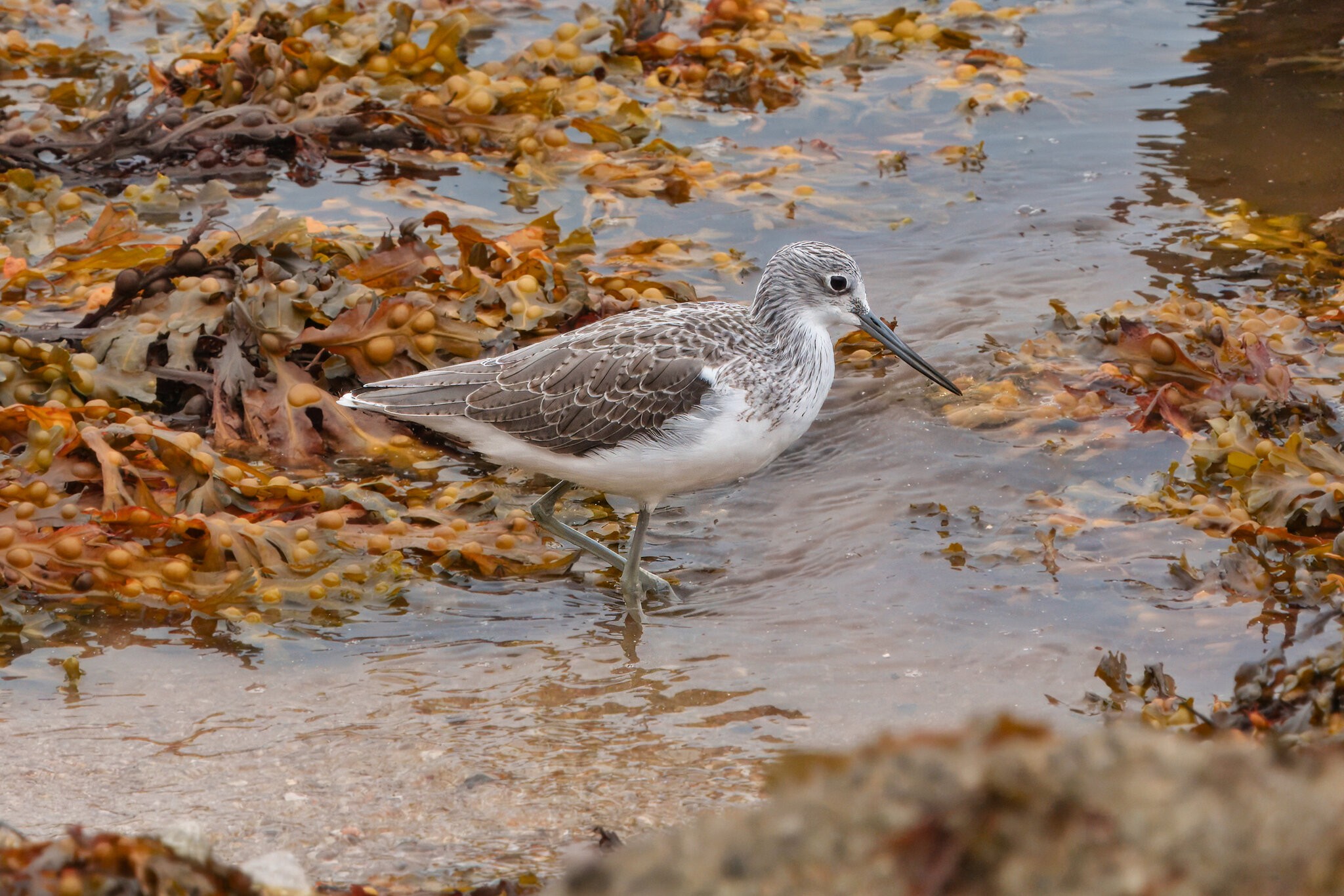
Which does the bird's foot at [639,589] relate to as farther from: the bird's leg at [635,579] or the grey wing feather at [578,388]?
the grey wing feather at [578,388]

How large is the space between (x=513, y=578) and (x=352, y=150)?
13.7 feet

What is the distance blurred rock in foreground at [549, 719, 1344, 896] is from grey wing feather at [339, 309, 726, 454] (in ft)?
12.8

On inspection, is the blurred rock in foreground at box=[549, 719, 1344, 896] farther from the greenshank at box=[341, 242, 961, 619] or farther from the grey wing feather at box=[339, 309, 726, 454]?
the grey wing feather at box=[339, 309, 726, 454]

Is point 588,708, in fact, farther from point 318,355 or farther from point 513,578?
point 318,355

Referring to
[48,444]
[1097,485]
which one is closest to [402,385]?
[48,444]

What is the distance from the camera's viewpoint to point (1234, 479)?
5.53 metres

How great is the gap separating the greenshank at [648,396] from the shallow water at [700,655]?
19.3 inches

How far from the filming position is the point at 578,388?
583 centimetres

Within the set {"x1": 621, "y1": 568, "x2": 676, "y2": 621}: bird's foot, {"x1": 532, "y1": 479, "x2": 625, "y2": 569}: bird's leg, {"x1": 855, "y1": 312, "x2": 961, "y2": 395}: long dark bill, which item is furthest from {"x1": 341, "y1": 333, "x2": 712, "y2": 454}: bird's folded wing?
{"x1": 855, "y1": 312, "x2": 961, "y2": 395}: long dark bill

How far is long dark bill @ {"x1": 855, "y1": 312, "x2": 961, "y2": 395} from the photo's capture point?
20.8ft

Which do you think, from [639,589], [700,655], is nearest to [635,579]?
[639,589]

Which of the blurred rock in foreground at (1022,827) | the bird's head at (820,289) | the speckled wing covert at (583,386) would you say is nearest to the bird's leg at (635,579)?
the speckled wing covert at (583,386)

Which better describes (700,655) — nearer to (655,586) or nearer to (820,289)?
(655,586)

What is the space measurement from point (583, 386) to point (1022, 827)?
4.31m
